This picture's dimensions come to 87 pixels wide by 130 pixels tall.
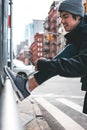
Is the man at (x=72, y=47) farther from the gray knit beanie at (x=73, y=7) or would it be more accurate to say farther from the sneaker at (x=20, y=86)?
the sneaker at (x=20, y=86)

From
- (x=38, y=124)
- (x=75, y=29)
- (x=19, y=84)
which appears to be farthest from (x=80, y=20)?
(x=38, y=124)

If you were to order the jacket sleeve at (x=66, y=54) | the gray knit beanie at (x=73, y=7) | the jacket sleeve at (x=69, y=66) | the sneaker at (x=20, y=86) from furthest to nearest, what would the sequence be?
the sneaker at (x=20, y=86), the jacket sleeve at (x=66, y=54), the gray knit beanie at (x=73, y=7), the jacket sleeve at (x=69, y=66)

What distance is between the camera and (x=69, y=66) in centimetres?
291

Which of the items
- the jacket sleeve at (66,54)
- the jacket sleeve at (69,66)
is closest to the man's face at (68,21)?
the jacket sleeve at (69,66)

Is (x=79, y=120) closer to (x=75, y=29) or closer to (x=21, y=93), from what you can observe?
(x=21, y=93)

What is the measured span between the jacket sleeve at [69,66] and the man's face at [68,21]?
7.9 inches

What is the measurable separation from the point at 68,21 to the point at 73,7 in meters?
0.11

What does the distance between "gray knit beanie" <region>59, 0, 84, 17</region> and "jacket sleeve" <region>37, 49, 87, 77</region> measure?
28cm

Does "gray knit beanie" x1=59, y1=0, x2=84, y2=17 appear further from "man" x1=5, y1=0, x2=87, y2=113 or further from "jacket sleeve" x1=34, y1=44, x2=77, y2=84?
"jacket sleeve" x1=34, y1=44, x2=77, y2=84

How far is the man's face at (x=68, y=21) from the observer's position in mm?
2994

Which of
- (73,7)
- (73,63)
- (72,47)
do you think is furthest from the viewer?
(72,47)

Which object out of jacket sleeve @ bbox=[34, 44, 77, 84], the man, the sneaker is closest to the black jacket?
the man

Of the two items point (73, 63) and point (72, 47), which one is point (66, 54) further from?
point (73, 63)

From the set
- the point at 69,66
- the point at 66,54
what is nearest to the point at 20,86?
the point at 66,54
